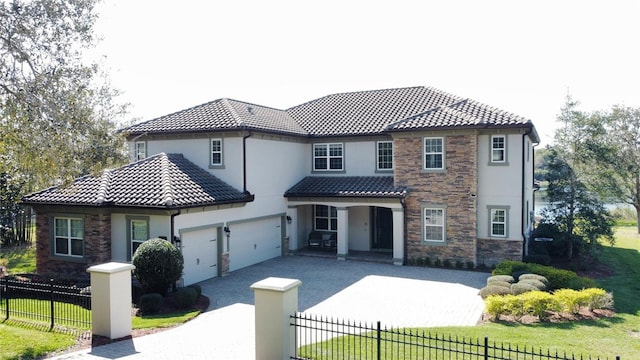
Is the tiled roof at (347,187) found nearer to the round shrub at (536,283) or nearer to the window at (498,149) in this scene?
the window at (498,149)

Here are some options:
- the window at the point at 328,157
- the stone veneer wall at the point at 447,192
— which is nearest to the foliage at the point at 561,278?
the stone veneer wall at the point at 447,192

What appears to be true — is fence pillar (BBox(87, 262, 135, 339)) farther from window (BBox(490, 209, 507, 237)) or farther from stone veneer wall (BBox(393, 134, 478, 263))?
window (BBox(490, 209, 507, 237))

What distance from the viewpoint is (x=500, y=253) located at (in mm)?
19891

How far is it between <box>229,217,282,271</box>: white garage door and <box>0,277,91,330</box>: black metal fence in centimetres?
651

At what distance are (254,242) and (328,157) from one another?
20.0ft

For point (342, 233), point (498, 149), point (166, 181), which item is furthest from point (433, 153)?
point (166, 181)

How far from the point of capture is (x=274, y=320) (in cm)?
940

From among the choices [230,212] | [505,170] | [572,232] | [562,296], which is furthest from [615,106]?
[230,212]

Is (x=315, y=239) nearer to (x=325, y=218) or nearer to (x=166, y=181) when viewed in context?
(x=325, y=218)

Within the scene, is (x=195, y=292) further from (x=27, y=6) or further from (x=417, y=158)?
(x=417, y=158)

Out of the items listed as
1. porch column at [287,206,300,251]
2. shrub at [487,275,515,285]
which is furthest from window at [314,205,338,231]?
shrub at [487,275,515,285]

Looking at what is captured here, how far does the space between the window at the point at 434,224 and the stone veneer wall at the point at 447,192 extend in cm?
24

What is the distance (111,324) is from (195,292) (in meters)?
3.76

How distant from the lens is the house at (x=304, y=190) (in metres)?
17.5
